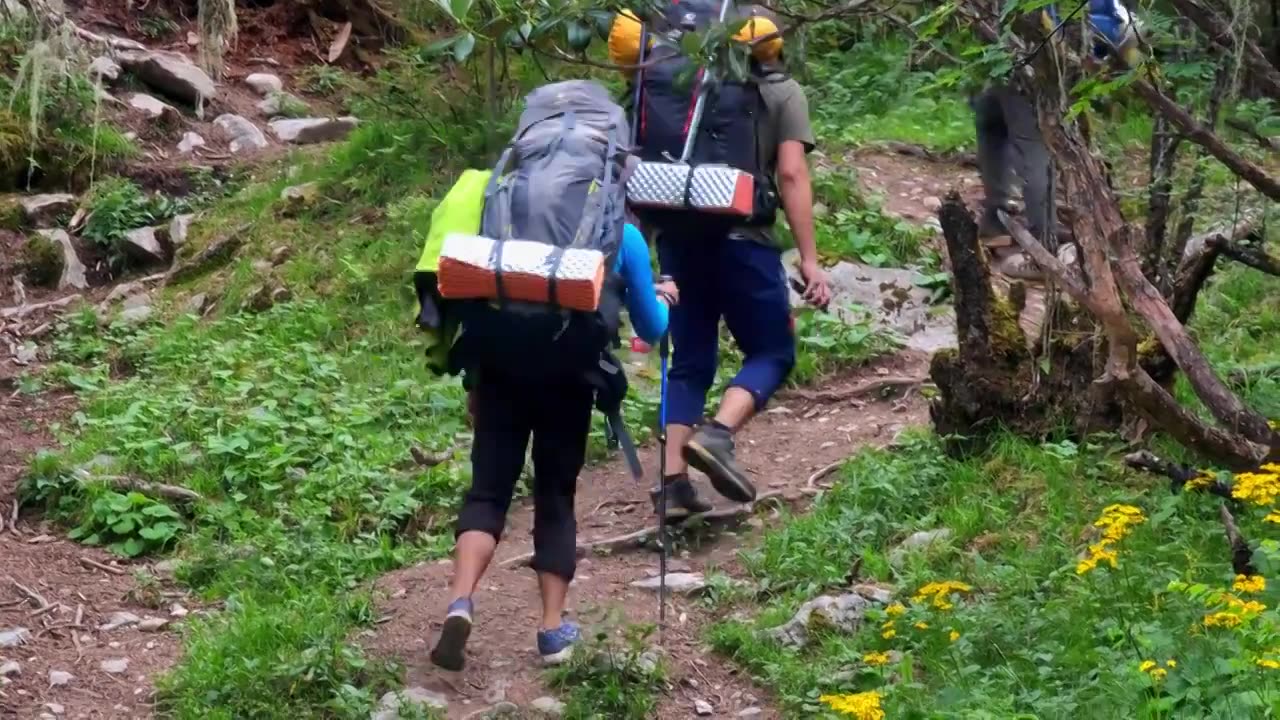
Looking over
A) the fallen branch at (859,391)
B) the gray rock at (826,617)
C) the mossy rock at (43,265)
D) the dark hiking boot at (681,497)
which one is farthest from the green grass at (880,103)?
the gray rock at (826,617)

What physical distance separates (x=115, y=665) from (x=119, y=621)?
15.4 inches

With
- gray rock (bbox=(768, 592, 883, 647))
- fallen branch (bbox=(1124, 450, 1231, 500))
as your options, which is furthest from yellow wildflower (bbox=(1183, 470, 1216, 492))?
gray rock (bbox=(768, 592, 883, 647))

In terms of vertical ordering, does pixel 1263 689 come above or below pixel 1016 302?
below

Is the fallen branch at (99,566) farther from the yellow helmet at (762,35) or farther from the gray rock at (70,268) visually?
the gray rock at (70,268)

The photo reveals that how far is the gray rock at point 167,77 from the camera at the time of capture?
1357 centimetres

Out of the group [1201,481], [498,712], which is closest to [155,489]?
[498,712]

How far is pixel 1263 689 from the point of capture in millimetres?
3688

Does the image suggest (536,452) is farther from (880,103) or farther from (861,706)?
(880,103)

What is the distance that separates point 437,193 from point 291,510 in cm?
423

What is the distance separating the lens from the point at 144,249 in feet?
35.9

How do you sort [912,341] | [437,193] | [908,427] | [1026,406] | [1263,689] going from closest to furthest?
[1263,689] → [1026,406] → [908,427] → [912,341] → [437,193]

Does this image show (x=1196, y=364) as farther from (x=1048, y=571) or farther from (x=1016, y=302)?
(x=1016, y=302)

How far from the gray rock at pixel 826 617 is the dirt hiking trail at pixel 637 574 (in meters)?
0.22

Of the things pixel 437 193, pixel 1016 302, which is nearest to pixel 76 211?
pixel 437 193
